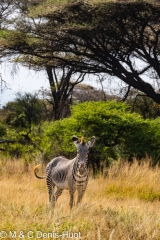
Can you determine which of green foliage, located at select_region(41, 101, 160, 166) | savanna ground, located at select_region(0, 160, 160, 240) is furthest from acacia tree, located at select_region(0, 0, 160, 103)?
savanna ground, located at select_region(0, 160, 160, 240)

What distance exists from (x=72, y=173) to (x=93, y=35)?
32.9ft

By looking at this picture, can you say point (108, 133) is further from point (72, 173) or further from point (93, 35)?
point (72, 173)

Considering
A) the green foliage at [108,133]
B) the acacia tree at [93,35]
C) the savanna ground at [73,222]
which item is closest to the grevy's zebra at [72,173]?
the savanna ground at [73,222]

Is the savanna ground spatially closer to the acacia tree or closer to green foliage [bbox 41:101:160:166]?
green foliage [bbox 41:101:160:166]

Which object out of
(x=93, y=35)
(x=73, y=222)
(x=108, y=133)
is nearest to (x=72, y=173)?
(x=73, y=222)

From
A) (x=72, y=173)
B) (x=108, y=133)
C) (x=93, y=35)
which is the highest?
(x=93, y=35)

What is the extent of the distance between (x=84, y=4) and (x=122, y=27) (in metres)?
1.82

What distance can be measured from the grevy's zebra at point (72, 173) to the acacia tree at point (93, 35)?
8.42 m

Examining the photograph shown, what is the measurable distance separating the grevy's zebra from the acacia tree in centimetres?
842

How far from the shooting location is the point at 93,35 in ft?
55.5

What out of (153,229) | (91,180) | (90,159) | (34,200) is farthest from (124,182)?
(153,229)

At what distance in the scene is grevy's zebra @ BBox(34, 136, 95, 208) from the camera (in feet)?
24.0

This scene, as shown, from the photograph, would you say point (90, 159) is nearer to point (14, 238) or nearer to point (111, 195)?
point (111, 195)

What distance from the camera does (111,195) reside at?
10.5 m
